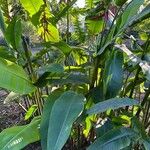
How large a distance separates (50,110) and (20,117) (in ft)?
4.36

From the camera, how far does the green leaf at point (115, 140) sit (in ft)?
4.21

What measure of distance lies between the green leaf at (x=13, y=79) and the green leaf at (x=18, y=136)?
0.14 meters

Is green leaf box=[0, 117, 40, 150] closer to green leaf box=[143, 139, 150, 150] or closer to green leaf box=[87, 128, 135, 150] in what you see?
green leaf box=[87, 128, 135, 150]

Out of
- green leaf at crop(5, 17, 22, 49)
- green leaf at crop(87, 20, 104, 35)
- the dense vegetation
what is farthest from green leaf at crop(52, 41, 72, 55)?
green leaf at crop(87, 20, 104, 35)

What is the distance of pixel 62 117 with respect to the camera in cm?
130

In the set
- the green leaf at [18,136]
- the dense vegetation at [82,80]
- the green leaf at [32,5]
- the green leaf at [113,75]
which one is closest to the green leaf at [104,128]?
the dense vegetation at [82,80]

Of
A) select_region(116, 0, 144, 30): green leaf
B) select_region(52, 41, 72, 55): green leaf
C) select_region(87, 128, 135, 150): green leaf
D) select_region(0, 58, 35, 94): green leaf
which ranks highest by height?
select_region(116, 0, 144, 30): green leaf

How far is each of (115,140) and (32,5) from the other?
2.31ft

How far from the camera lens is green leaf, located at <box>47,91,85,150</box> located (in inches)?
47.5

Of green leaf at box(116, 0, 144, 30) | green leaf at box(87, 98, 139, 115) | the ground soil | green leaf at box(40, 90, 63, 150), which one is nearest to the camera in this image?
green leaf at box(87, 98, 139, 115)

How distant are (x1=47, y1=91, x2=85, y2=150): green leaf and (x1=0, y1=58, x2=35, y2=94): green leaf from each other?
5.3 inches

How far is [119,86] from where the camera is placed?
4.70 ft

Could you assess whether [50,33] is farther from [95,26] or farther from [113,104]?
[113,104]

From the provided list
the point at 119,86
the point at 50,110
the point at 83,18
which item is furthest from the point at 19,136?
the point at 83,18
